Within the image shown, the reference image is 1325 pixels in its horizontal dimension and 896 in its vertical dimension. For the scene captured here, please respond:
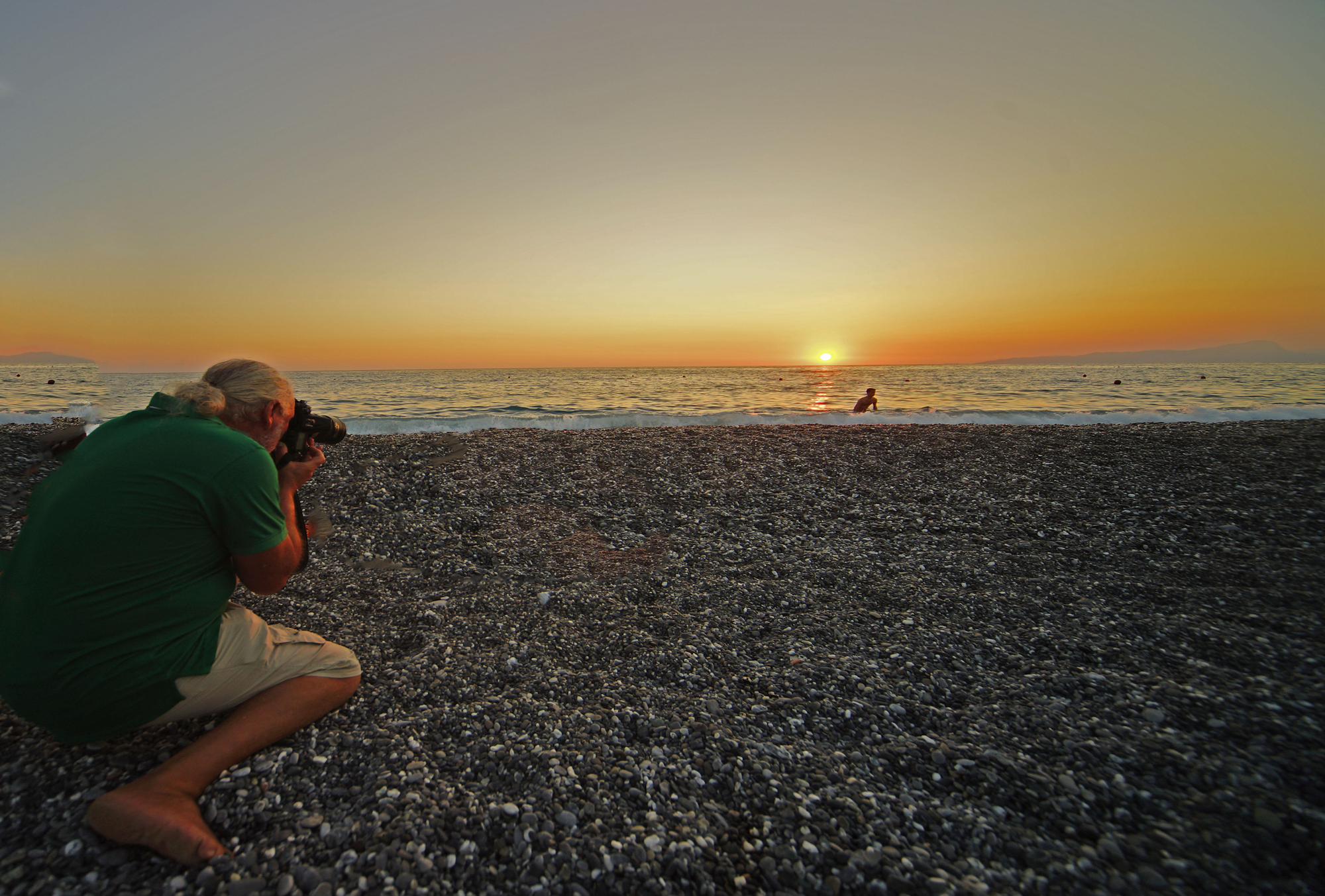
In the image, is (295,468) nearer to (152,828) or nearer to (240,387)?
(240,387)

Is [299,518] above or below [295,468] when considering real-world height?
below

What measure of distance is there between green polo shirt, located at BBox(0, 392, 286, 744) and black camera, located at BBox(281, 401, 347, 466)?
610mm

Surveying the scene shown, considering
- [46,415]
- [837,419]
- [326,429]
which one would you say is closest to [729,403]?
[837,419]

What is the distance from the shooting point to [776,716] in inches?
135

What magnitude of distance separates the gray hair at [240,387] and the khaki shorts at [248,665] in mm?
1048

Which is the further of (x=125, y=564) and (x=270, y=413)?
(x=270, y=413)

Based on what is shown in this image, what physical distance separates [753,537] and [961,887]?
4.72 m

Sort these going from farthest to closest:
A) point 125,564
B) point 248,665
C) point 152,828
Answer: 1. point 248,665
2. point 125,564
3. point 152,828

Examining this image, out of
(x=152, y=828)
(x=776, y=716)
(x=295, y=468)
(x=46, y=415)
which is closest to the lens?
(x=152, y=828)

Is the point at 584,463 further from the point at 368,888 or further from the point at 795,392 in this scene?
the point at 795,392

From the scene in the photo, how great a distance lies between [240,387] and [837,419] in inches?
631

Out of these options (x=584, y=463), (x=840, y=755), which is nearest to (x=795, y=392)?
(x=584, y=463)

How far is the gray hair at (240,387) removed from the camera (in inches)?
115

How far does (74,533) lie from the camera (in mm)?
2297
